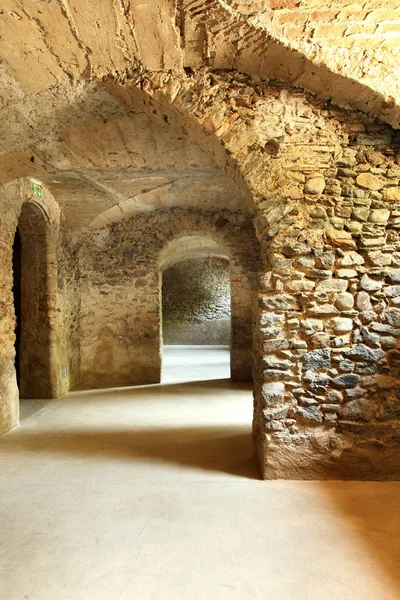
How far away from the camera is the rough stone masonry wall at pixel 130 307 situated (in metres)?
6.77

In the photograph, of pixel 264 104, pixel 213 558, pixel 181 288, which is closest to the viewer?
pixel 213 558

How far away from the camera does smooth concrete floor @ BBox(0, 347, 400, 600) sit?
188 cm

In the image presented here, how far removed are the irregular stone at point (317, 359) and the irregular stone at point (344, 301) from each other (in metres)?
0.31

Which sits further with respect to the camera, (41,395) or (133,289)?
(133,289)

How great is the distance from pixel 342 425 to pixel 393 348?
2.06ft

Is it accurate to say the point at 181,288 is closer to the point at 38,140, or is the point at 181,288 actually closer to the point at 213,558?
the point at 38,140

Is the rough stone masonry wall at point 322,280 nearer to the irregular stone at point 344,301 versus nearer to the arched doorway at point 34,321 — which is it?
the irregular stone at point 344,301

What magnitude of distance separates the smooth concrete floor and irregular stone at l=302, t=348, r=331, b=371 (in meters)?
0.78

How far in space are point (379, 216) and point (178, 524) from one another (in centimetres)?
232

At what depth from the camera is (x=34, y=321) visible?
568cm

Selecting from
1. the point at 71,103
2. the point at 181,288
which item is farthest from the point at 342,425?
the point at 181,288

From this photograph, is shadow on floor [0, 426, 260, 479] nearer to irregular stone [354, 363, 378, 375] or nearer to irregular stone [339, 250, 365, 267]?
irregular stone [354, 363, 378, 375]

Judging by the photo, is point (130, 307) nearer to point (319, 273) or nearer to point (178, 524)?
point (319, 273)

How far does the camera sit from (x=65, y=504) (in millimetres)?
2656
